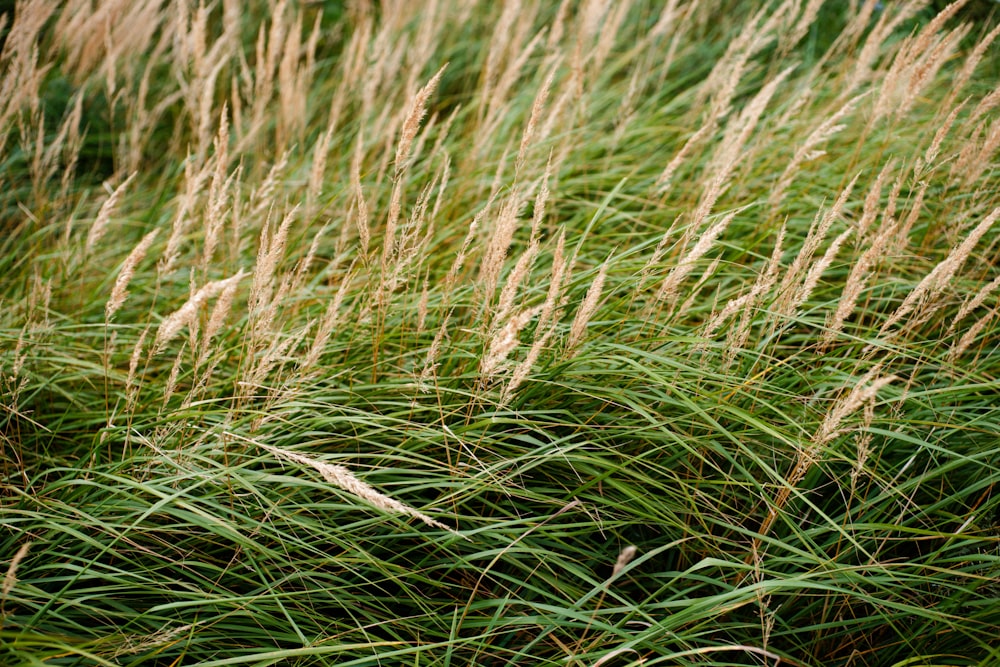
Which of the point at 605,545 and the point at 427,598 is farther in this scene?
the point at 605,545

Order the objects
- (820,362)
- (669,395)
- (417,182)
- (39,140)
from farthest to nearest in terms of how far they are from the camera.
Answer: (417,182) → (39,140) → (820,362) → (669,395)

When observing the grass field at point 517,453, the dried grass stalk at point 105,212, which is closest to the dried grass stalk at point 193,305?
the grass field at point 517,453

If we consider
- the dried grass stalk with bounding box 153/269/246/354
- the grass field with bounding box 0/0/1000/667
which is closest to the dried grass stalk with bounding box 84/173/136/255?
the grass field with bounding box 0/0/1000/667

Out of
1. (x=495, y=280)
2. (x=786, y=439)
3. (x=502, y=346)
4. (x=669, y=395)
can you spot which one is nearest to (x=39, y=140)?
(x=495, y=280)

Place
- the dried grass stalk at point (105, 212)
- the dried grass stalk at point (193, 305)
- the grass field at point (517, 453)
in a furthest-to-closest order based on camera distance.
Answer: the dried grass stalk at point (105, 212)
the grass field at point (517, 453)
the dried grass stalk at point (193, 305)

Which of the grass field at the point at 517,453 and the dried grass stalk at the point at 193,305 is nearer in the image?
the dried grass stalk at the point at 193,305

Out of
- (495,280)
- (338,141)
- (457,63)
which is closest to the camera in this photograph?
(495,280)

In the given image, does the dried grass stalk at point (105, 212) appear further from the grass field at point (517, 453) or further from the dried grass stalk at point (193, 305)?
the dried grass stalk at point (193, 305)

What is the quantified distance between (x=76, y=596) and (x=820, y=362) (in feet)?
7.03

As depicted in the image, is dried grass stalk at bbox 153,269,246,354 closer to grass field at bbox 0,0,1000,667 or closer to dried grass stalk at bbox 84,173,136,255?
grass field at bbox 0,0,1000,667

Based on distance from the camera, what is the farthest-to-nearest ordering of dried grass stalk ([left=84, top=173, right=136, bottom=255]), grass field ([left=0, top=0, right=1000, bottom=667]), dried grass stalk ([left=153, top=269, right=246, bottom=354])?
1. dried grass stalk ([left=84, top=173, right=136, bottom=255])
2. grass field ([left=0, top=0, right=1000, bottom=667])
3. dried grass stalk ([left=153, top=269, right=246, bottom=354])

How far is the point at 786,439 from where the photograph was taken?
1.74 m

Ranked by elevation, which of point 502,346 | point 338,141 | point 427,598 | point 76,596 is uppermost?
point 502,346

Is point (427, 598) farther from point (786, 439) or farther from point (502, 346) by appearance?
point (786, 439)
